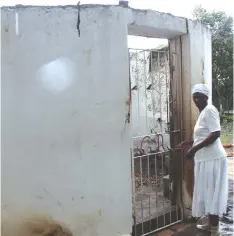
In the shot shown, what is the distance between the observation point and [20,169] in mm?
3158

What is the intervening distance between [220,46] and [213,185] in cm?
1264

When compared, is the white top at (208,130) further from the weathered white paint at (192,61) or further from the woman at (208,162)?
the weathered white paint at (192,61)

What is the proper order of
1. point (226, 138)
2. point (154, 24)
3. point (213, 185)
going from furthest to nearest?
1. point (226, 138)
2. point (154, 24)
3. point (213, 185)

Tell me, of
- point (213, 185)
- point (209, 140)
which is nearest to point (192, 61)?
point (209, 140)

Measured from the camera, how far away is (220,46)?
581 inches

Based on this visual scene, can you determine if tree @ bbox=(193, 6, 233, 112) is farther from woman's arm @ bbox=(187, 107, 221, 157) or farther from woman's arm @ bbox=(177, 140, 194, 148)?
woman's arm @ bbox=(187, 107, 221, 157)

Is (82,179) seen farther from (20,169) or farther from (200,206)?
(200,206)

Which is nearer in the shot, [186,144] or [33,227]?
[33,227]

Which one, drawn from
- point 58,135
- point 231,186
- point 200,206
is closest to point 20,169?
point 58,135

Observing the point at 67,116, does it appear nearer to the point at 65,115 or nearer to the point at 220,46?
the point at 65,115

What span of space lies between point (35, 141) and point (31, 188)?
0.48 metres

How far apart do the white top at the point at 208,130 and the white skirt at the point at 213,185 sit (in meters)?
0.07

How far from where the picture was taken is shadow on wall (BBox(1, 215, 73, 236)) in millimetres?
3193

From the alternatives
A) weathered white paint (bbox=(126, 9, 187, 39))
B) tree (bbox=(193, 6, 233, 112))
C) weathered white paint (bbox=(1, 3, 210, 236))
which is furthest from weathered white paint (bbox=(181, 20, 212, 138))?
tree (bbox=(193, 6, 233, 112))
